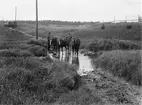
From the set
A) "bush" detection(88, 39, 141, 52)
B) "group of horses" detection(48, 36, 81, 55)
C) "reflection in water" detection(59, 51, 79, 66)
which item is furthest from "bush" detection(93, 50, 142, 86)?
"bush" detection(88, 39, 141, 52)

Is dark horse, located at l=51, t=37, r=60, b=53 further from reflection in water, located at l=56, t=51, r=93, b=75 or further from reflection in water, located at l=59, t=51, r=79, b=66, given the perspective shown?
reflection in water, located at l=56, t=51, r=93, b=75

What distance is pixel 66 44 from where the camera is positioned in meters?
19.5

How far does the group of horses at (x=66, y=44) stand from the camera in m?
18.8

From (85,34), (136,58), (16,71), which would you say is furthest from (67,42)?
(85,34)

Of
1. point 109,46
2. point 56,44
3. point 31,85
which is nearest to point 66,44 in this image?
point 56,44

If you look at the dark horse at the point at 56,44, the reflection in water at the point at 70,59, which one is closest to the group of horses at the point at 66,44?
the dark horse at the point at 56,44

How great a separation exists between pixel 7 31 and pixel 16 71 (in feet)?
104

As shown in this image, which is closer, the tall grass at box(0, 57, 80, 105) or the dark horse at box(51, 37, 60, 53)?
the tall grass at box(0, 57, 80, 105)

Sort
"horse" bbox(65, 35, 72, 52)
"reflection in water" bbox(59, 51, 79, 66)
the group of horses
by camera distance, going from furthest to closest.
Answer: "horse" bbox(65, 35, 72, 52)
the group of horses
"reflection in water" bbox(59, 51, 79, 66)

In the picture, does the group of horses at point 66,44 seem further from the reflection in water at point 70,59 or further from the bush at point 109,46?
the bush at point 109,46

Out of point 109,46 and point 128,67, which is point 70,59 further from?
point 109,46

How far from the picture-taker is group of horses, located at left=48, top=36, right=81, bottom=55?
18.8m

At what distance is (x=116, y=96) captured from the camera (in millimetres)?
6875

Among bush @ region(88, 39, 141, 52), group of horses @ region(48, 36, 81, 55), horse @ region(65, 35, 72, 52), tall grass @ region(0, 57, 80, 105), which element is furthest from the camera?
bush @ region(88, 39, 141, 52)
